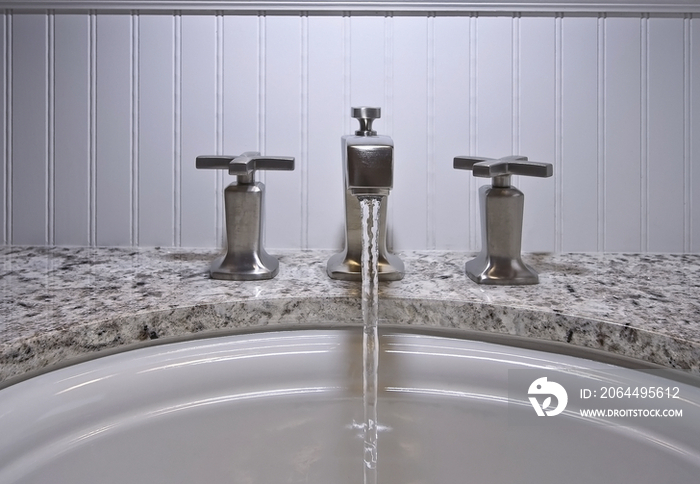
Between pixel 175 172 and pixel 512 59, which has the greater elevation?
pixel 512 59

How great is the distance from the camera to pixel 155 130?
1.06 meters

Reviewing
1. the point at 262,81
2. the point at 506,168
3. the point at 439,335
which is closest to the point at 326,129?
the point at 262,81

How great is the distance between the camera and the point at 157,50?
1054 mm

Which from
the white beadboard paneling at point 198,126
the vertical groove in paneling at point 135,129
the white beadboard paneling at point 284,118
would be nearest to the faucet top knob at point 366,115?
the white beadboard paneling at point 284,118

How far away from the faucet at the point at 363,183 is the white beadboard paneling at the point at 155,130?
369mm

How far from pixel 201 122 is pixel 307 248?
293mm

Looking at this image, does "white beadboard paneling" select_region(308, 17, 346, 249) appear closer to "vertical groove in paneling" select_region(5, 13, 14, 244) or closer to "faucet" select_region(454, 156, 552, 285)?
"faucet" select_region(454, 156, 552, 285)

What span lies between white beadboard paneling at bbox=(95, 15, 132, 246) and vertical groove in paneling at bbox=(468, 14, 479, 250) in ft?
1.98

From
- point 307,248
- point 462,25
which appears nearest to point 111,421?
point 307,248

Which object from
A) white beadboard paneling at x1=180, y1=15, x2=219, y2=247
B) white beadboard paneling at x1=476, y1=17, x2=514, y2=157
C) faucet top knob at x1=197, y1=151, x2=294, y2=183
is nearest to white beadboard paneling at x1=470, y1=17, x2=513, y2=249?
white beadboard paneling at x1=476, y1=17, x2=514, y2=157

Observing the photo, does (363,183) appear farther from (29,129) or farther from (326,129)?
(29,129)

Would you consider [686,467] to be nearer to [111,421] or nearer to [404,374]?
[404,374]

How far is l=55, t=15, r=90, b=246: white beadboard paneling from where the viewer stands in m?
1.06

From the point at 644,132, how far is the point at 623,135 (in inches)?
1.5
